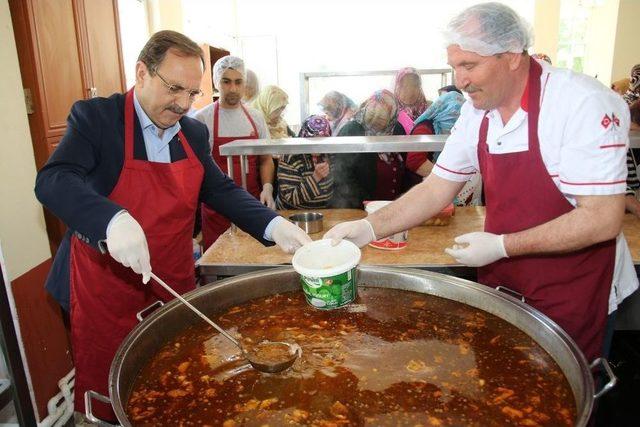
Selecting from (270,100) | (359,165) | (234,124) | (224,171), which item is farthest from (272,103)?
(359,165)

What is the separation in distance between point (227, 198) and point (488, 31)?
121 centimetres

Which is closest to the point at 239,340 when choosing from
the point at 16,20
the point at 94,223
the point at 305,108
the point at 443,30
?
the point at 94,223

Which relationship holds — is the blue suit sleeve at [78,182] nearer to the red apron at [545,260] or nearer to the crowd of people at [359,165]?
the red apron at [545,260]

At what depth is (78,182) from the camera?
1.56m

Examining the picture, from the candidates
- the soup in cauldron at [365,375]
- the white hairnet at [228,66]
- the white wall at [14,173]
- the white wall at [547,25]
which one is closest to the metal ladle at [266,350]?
the soup in cauldron at [365,375]

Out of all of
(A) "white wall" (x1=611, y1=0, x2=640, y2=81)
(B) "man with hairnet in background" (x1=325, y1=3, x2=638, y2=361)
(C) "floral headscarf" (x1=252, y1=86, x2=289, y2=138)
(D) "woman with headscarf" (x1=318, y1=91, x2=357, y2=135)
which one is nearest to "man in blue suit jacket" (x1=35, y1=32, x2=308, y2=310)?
(B) "man with hairnet in background" (x1=325, y1=3, x2=638, y2=361)

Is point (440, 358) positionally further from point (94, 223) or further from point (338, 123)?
point (338, 123)

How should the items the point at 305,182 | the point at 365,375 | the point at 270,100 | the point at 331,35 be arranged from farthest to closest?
the point at 331,35 → the point at 270,100 → the point at 305,182 → the point at 365,375

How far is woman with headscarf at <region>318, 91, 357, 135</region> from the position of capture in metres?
4.36

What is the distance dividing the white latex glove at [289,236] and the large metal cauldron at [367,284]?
0.46 feet

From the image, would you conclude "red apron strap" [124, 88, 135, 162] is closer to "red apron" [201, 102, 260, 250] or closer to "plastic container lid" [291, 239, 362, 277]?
"plastic container lid" [291, 239, 362, 277]

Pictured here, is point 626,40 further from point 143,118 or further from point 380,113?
point 143,118

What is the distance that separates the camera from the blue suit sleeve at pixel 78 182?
1.48m

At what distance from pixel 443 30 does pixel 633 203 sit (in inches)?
66.8
